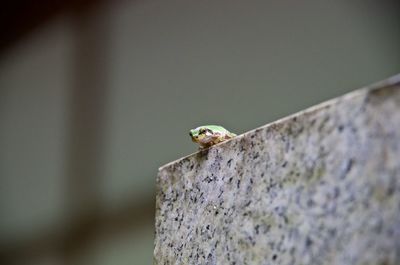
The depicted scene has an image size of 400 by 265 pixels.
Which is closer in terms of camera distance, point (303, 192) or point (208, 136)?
point (303, 192)

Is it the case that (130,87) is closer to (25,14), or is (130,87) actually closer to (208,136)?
(25,14)

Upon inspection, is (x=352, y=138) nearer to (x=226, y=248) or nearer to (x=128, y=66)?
(x=226, y=248)

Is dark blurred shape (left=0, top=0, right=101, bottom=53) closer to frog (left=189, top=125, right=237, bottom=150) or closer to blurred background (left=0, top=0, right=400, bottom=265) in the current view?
blurred background (left=0, top=0, right=400, bottom=265)

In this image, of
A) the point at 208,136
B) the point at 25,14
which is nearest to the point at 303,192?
the point at 208,136

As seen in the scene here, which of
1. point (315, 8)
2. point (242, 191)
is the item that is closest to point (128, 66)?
point (315, 8)

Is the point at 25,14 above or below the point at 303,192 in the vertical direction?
above

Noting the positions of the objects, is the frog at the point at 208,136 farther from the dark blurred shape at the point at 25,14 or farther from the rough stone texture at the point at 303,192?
the dark blurred shape at the point at 25,14

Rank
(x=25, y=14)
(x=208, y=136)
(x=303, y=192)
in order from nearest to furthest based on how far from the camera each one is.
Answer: (x=303, y=192)
(x=208, y=136)
(x=25, y=14)

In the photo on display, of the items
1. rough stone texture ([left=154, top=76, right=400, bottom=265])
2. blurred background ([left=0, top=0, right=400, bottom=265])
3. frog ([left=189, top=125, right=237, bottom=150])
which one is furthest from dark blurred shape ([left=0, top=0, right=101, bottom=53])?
rough stone texture ([left=154, top=76, right=400, bottom=265])
